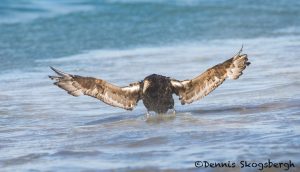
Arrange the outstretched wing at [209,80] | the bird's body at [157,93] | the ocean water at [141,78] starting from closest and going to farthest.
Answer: the ocean water at [141,78], the bird's body at [157,93], the outstretched wing at [209,80]

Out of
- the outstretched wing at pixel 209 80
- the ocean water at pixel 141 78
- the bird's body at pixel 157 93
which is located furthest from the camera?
the outstretched wing at pixel 209 80

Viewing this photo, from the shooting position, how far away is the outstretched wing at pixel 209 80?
31.3 feet

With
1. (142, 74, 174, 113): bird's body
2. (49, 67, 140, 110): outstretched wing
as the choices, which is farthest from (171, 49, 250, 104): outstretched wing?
(49, 67, 140, 110): outstretched wing

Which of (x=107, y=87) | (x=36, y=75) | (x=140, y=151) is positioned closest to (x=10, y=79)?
(x=36, y=75)

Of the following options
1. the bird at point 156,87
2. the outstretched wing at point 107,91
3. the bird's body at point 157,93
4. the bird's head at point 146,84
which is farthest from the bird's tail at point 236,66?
the outstretched wing at point 107,91

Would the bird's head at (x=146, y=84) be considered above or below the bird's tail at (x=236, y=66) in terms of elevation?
below

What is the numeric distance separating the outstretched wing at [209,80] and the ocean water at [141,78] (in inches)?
8.8

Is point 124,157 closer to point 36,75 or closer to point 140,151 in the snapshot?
point 140,151

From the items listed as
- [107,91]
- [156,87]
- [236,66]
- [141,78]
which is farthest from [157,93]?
[141,78]

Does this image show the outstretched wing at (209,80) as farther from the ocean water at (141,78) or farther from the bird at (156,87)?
the ocean water at (141,78)

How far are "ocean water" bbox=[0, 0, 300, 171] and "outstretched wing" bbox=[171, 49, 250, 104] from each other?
0.73 feet

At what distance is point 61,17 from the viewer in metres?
21.8

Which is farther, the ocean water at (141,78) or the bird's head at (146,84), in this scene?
the bird's head at (146,84)

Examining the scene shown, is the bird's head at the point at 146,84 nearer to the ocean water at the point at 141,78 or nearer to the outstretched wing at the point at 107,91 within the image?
the outstretched wing at the point at 107,91
